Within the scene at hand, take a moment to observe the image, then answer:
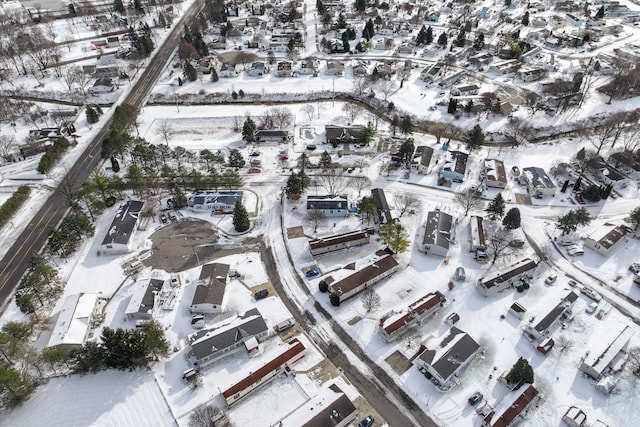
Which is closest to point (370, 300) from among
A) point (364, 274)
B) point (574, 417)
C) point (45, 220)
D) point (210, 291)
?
point (364, 274)

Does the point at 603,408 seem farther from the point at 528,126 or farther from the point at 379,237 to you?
the point at 528,126

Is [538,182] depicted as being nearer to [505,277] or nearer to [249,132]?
[505,277]

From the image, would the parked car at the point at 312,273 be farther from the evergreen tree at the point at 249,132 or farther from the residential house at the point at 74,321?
the evergreen tree at the point at 249,132

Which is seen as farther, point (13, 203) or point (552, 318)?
point (13, 203)

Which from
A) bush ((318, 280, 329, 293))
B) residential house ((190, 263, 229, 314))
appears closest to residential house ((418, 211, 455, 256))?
bush ((318, 280, 329, 293))

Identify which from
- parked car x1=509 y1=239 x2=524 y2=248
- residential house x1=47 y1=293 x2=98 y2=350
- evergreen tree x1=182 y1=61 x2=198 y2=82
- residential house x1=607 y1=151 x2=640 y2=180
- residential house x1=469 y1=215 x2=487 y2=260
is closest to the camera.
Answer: residential house x1=47 y1=293 x2=98 y2=350

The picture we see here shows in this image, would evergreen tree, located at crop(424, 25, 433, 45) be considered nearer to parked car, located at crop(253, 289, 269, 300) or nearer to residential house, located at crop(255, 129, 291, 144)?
residential house, located at crop(255, 129, 291, 144)

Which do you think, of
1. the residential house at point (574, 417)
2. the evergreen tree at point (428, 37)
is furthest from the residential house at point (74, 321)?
the evergreen tree at point (428, 37)

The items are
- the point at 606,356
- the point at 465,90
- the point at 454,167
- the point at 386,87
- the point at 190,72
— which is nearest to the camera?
the point at 606,356
